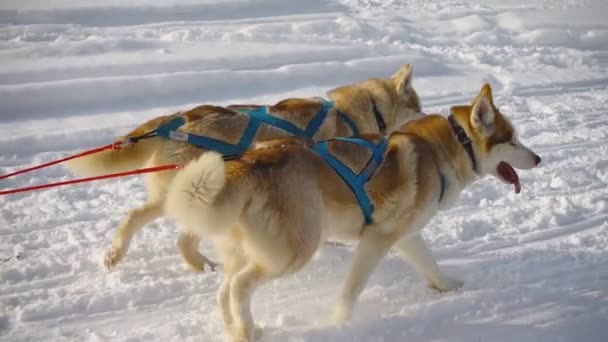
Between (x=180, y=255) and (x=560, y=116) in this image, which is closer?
(x=180, y=255)

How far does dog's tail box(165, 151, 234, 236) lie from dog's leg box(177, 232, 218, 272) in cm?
123

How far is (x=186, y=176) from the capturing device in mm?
2549

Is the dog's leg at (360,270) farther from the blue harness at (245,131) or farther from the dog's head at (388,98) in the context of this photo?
the dog's head at (388,98)

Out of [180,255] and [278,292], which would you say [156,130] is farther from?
[278,292]

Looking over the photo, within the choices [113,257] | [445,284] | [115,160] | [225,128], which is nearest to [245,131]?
[225,128]

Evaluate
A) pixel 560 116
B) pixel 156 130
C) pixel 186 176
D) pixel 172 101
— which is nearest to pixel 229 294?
pixel 186 176

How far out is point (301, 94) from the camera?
7.12m

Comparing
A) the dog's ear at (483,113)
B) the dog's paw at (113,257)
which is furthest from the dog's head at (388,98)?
the dog's paw at (113,257)

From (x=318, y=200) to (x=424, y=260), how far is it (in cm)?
101

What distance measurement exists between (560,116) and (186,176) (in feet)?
17.5

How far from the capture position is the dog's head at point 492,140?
134 inches

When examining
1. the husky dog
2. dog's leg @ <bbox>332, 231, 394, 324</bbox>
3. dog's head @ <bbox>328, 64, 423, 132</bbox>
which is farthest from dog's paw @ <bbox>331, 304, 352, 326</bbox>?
dog's head @ <bbox>328, 64, 423, 132</bbox>

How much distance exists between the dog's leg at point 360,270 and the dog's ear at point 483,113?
89cm

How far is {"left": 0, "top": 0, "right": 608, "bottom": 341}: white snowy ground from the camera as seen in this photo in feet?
11.2
